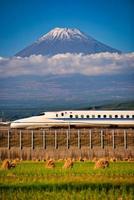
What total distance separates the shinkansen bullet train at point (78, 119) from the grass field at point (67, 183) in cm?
Result: 1544

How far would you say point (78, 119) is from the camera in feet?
103

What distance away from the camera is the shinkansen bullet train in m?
30.7

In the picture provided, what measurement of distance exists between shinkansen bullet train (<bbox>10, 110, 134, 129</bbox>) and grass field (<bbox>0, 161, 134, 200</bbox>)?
608 inches

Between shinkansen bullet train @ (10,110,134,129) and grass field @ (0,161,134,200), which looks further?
shinkansen bullet train @ (10,110,134,129)

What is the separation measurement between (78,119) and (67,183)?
64.8 ft

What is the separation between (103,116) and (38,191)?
21312mm

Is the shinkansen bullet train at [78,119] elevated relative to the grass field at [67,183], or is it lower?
elevated

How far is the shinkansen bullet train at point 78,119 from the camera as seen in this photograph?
30.7 meters

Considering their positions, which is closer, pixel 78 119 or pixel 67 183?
pixel 67 183

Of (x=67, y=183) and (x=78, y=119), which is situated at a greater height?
(x=78, y=119)

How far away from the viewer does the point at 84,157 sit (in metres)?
22.6

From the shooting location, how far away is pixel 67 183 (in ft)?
38.7

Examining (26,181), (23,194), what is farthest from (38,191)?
(26,181)

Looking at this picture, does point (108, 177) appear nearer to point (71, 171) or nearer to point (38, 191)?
point (71, 171)
